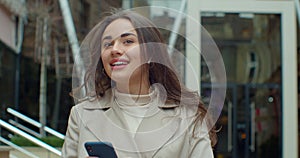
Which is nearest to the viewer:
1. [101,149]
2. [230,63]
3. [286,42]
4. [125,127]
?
[101,149]

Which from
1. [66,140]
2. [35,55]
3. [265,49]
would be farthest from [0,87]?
[66,140]

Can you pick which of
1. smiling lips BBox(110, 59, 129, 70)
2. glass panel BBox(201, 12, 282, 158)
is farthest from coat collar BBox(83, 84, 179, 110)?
glass panel BBox(201, 12, 282, 158)

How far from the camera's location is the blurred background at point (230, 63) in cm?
1077

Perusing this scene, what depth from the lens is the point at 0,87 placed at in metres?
10.9

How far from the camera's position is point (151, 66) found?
1.74m

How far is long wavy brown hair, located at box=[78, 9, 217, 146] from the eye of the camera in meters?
1.68

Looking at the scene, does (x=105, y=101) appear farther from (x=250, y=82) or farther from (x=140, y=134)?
(x=250, y=82)

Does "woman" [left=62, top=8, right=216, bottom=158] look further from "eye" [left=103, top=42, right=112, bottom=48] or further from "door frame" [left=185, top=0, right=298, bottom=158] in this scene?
"door frame" [left=185, top=0, right=298, bottom=158]

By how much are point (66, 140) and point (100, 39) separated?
0.34 m

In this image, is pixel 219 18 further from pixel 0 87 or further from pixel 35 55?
pixel 0 87

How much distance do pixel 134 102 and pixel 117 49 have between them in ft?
0.63

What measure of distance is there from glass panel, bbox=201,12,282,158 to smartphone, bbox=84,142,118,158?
955cm

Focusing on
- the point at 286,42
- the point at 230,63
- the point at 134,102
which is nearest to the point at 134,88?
the point at 134,102

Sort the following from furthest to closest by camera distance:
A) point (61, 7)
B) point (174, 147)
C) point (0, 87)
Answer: point (0, 87), point (61, 7), point (174, 147)
